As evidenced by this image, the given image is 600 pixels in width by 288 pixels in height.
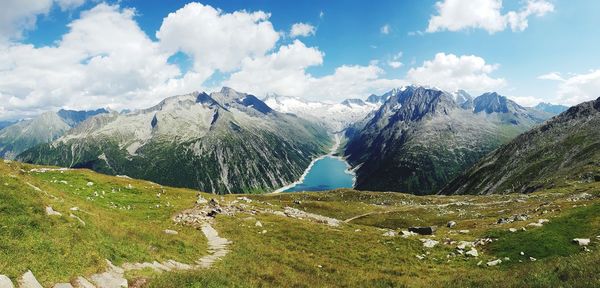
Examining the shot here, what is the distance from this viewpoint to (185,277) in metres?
21.3

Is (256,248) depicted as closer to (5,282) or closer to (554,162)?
(5,282)

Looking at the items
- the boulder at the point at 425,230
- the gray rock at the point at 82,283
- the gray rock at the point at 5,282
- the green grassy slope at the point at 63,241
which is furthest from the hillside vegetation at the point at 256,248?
the boulder at the point at 425,230

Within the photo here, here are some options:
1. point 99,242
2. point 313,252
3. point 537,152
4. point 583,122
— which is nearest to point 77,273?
point 99,242

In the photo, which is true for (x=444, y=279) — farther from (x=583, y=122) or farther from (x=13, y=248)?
(x=583, y=122)

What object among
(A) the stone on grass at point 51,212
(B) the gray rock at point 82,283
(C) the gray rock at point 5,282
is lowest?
(B) the gray rock at point 82,283

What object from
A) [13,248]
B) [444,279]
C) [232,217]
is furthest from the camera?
[232,217]

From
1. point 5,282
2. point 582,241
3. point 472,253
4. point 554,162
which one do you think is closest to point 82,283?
point 5,282

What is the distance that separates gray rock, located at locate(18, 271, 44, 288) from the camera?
1636 cm

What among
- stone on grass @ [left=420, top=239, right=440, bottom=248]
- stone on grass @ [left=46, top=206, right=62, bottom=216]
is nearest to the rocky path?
stone on grass @ [left=46, top=206, right=62, bottom=216]

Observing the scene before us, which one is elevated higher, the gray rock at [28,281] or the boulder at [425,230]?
the gray rock at [28,281]

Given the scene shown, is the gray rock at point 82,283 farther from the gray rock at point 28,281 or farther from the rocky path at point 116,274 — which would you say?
the gray rock at point 28,281

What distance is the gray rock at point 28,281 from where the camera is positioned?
1636 centimetres

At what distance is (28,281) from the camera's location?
16.6m

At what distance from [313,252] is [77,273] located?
2318 cm
